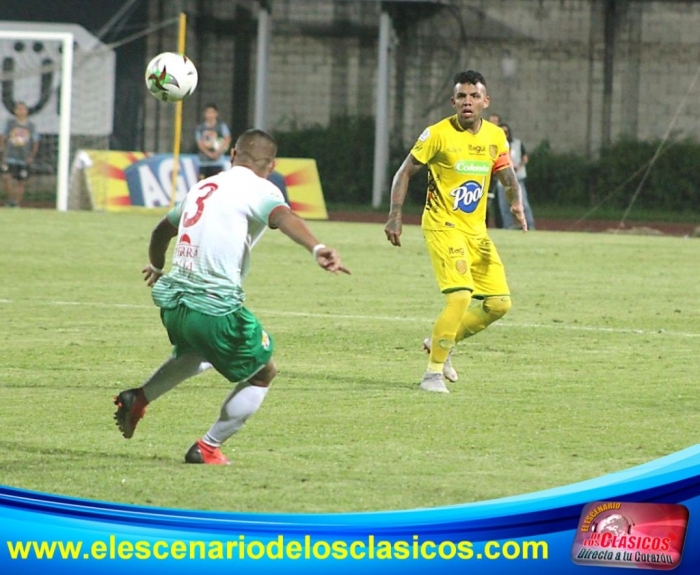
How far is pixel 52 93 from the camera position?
35.5 metres

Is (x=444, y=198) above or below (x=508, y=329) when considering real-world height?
above

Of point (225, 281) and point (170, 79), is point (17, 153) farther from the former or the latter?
point (225, 281)

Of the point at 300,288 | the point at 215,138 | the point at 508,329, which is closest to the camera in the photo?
the point at 508,329

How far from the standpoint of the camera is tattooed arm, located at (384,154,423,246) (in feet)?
34.1

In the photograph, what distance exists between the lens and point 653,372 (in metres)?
11.1

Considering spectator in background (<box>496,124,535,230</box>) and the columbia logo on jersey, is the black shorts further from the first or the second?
the columbia logo on jersey

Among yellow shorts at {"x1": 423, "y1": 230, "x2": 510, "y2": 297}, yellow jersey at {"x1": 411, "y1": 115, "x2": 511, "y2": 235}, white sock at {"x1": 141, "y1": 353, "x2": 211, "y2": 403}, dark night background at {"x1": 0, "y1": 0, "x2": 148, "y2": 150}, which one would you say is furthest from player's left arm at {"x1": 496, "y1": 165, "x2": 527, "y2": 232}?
dark night background at {"x1": 0, "y1": 0, "x2": 148, "y2": 150}

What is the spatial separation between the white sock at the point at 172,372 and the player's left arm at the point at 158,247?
488 mm

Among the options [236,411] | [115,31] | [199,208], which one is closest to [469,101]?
[199,208]

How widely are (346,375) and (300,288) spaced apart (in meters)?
6.23

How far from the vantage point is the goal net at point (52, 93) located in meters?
34.2

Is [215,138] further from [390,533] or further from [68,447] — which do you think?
[390,533]

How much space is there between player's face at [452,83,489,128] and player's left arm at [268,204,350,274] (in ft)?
11.0

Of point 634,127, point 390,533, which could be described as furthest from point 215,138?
point 390,533
